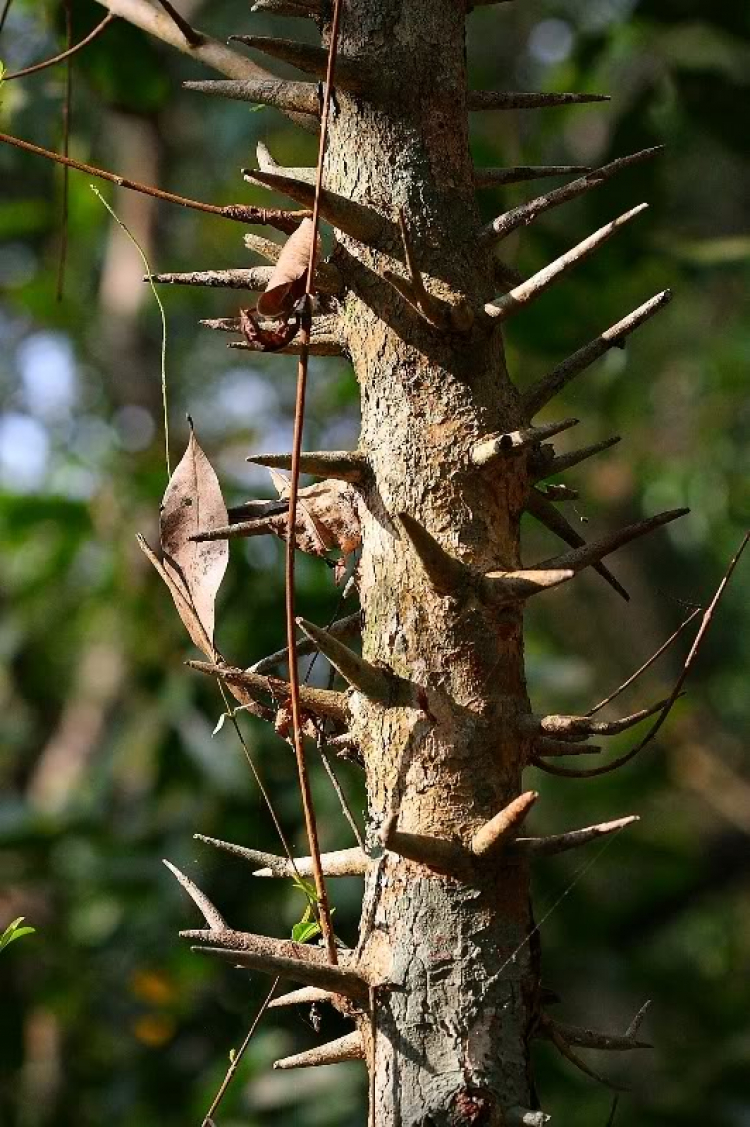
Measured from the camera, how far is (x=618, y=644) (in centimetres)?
502

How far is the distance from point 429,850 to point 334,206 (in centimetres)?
36

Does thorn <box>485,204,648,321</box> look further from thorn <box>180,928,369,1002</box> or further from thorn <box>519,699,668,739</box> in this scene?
thorn <box>180,928,369,1002</box>

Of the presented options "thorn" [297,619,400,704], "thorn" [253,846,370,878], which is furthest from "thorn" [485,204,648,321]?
"thorn" [253,846,370,878]

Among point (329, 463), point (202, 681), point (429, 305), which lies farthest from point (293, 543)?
point (202, 681)

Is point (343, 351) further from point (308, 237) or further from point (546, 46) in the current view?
point (546, 46)

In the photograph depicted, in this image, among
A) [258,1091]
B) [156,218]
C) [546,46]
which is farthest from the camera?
[546,46]

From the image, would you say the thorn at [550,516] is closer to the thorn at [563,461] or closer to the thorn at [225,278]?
the thorn at [563,461]

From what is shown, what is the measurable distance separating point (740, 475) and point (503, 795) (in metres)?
3.36

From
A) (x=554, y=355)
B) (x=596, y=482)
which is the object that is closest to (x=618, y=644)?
(x=596, y=482)

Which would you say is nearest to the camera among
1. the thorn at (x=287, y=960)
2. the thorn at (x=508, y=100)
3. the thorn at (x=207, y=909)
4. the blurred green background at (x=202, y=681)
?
the thorn at (x=287, y=960)

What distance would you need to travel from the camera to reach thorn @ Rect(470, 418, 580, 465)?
0.75 m

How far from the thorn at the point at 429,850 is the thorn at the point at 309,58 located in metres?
0.44

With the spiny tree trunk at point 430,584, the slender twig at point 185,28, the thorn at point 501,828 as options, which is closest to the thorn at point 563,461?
the spiny tree trunk at point 430,584

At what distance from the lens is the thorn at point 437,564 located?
702mm
